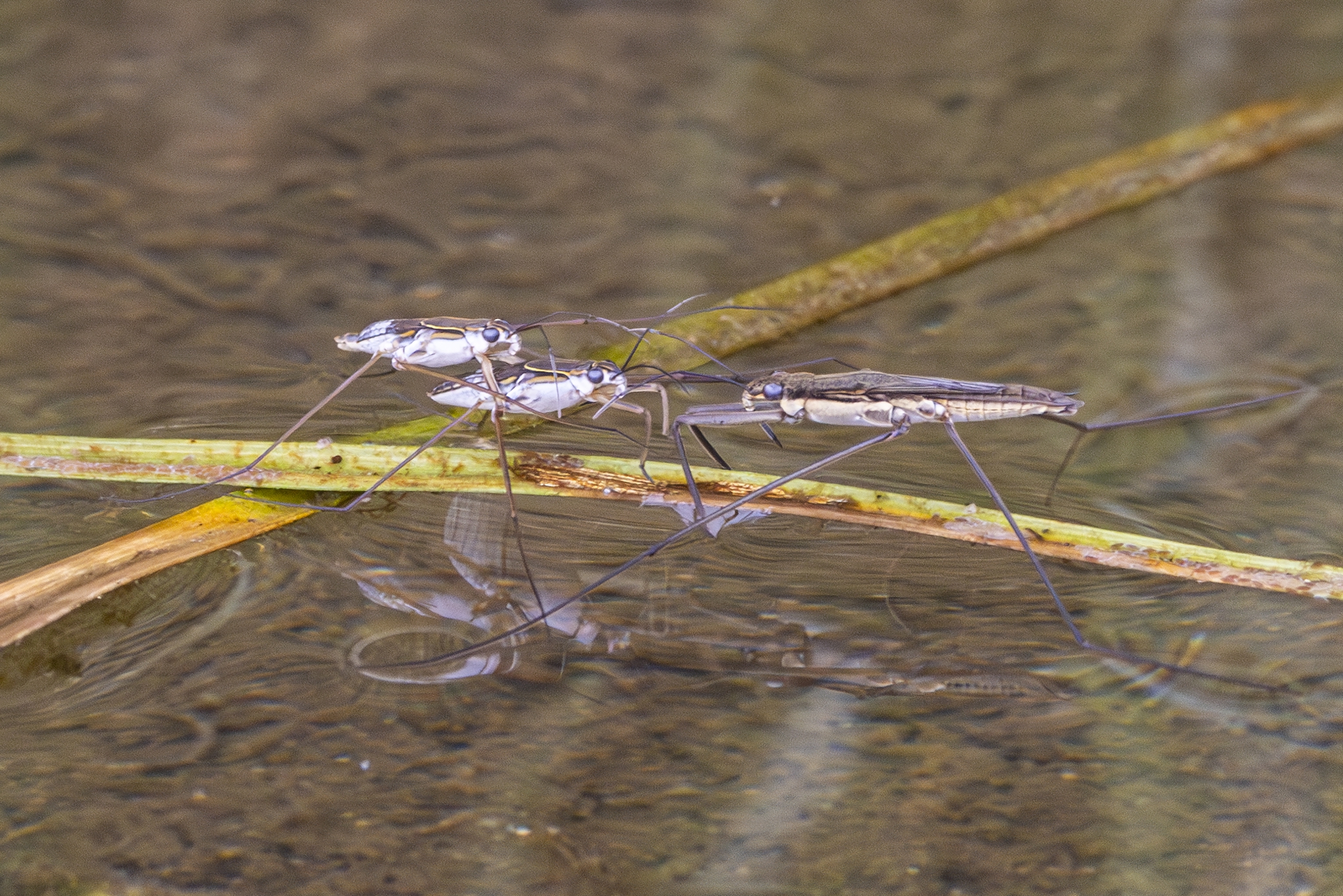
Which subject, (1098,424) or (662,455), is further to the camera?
(1098,424)

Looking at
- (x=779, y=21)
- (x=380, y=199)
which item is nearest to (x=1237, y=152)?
(x=779, y=21)

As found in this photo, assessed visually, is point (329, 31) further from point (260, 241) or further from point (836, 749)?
point (836, 749)

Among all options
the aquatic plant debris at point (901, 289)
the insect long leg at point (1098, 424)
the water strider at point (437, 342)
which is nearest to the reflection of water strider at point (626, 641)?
the aquatic plant debris at point (901, 289)

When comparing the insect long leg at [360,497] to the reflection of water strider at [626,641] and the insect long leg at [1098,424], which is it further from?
the insect long leg at [1098,424]

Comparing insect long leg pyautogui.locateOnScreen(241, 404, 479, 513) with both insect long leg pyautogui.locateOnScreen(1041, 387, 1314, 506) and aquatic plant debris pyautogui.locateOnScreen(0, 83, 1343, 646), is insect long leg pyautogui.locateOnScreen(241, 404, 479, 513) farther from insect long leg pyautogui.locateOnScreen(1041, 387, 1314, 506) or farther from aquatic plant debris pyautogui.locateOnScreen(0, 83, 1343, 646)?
insect long leg pyautogui.locateOnScreen(1041, 387, 1314, 506)

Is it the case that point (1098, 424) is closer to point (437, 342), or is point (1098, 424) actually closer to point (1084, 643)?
point (1084, 643)

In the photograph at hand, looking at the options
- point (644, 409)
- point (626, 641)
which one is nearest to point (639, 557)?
point (626, 641)
